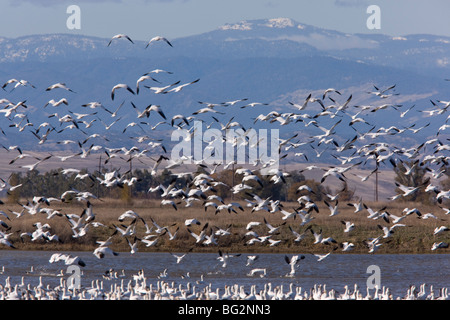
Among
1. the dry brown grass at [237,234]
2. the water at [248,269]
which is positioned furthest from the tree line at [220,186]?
the water at [248,269]

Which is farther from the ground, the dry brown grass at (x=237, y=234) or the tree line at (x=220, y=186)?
the dry brown grass at (x=237, y=234)

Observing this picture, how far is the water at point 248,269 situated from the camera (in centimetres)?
3394

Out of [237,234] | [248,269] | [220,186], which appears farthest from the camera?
[220,186]

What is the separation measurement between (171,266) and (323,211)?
65.1 feet

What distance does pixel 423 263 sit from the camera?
3984cm

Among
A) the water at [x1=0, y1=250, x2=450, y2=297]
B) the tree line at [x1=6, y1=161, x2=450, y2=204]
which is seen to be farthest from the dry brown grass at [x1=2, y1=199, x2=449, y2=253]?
the tree line at [x1=6, y1=161, x2=450, y2=204]

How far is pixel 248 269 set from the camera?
123 feet

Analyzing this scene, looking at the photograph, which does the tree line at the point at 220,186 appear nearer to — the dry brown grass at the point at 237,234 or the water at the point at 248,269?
the dry brown grass at the point at 237,234

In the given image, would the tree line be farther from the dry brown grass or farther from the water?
the water

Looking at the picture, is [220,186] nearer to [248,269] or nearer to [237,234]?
[237,234]

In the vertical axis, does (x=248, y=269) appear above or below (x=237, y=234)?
below

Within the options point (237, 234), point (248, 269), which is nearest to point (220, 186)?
point (237, 234)

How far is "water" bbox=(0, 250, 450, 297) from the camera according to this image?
111 ft
